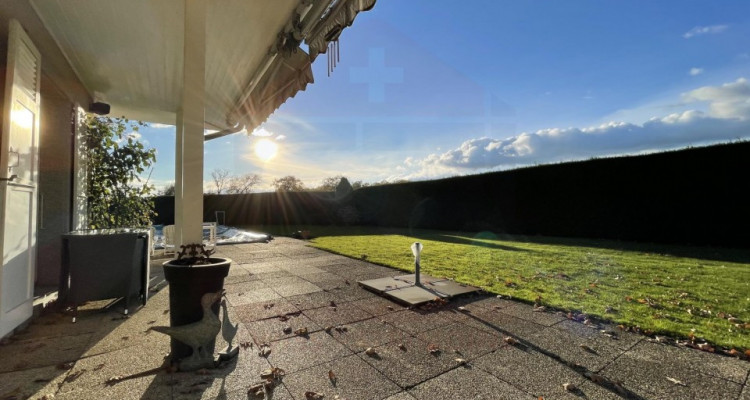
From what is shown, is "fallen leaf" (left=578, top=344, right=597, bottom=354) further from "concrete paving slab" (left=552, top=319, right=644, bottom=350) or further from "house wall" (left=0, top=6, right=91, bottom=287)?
"house wall" (left=0, top=6, right=91, bottom=287)

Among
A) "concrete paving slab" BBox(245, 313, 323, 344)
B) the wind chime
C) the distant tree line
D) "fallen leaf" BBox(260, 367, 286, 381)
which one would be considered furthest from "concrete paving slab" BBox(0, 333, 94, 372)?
the distant tree line

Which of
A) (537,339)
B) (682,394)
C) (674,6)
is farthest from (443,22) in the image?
(682,394)

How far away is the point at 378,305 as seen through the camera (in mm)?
3736

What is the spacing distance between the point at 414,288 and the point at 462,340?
1586mm

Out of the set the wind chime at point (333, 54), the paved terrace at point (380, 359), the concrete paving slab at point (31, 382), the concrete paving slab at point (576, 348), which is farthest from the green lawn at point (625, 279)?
the concrete paving slab at point (31, 382)

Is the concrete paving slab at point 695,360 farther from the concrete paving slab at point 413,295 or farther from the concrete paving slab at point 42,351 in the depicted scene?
the concrete paving slab at point 42,351

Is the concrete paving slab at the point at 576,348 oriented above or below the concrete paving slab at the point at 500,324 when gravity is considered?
below

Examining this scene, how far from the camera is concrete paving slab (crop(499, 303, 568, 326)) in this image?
3188 millimetres

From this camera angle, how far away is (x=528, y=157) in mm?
12289

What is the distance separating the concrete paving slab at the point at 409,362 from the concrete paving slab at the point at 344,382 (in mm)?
77

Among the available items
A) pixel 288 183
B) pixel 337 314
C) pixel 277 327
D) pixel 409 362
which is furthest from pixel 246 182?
pixel 409 362

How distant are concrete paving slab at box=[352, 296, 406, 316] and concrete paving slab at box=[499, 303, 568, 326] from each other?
1.20m

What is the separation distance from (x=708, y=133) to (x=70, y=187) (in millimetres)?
13301

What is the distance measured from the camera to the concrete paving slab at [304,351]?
2.33 meters
